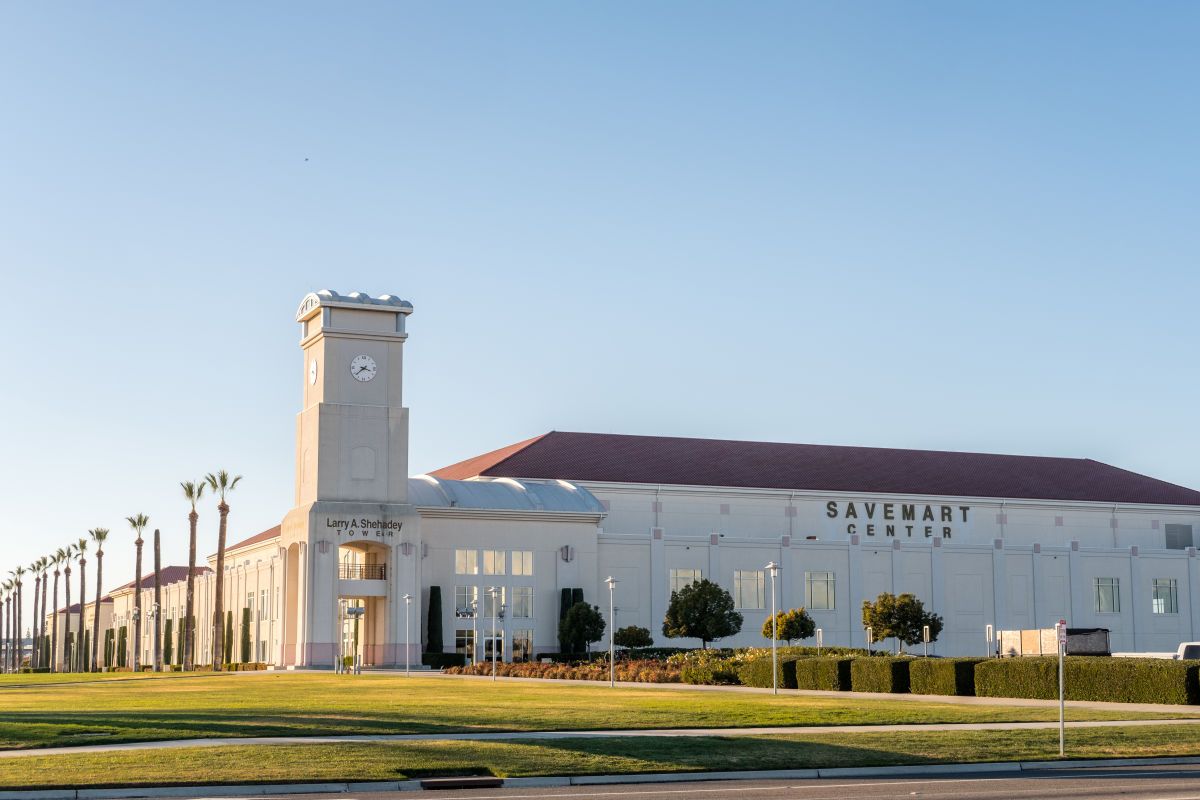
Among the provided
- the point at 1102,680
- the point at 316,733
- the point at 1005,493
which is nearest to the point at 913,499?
the point at 1005,493

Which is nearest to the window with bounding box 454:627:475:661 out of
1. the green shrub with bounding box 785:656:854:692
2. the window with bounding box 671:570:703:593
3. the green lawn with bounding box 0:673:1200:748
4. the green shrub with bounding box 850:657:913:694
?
the window with bounding box 671:570:703:593

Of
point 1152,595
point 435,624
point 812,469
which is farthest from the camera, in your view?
point 812,469

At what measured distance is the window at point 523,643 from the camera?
82.6m

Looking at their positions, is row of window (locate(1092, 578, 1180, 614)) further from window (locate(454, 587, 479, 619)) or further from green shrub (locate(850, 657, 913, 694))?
green shrub (locate(850, 657, 913, 694))

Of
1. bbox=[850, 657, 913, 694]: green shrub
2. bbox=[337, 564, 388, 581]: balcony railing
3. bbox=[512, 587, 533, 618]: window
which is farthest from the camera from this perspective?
bbox=[512, 587, 533, 618]: window

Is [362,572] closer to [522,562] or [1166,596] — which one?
[522,562]

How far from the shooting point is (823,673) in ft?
142

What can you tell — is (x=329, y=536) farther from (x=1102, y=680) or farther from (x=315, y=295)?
(x=1102, y=680)

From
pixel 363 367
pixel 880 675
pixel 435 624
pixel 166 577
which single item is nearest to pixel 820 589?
pixel 435 624

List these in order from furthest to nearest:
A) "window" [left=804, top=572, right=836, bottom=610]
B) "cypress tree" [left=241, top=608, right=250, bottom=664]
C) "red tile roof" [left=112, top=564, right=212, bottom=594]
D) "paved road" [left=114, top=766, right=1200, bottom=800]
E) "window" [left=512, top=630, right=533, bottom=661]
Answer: "red tile roof" [left=112, top=564, right=212, bottom=594] < "window" [left=804, top=572, right=836, bottom=610] < "cypress tree" [left=241, top=608, right=250, bottom=664] < "window" [left=512, top=630, right=533, bottom=661] < "paved road" [left=114, top=766, right=1200, bottom=800]

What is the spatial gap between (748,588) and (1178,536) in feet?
120

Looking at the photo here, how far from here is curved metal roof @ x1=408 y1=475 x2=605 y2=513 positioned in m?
84.4

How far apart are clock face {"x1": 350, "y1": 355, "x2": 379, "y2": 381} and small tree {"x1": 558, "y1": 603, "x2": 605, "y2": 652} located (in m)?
17.4

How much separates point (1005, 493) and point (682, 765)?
280 ft
